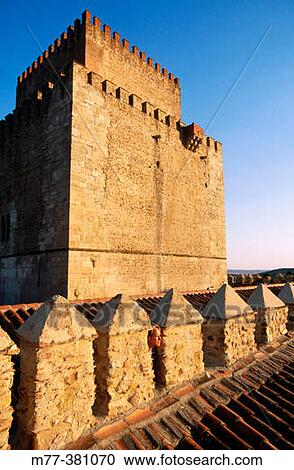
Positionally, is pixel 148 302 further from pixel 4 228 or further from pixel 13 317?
pixel 4 228

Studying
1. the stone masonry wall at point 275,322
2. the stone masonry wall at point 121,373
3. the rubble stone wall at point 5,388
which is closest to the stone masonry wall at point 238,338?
the stone masonry wall at point 275,322

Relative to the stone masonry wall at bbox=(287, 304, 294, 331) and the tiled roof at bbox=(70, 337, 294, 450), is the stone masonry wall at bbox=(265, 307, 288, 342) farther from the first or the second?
the tiled roof at bbox=(70, 337, 294, 450)

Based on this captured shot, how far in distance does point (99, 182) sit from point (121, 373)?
312 inches

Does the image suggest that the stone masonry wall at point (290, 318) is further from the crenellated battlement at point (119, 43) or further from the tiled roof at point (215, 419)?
the crenellated battlement at point (119, 43)

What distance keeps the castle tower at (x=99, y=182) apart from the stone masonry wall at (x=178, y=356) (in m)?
6.01

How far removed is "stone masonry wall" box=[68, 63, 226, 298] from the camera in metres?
9.23

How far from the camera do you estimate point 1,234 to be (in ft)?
41.2

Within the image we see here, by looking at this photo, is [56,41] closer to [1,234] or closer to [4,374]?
[1,234]

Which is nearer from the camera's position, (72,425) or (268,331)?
(72,425)

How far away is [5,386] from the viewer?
82.1 inches

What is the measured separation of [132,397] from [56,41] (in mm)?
14938

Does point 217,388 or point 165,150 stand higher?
point 165,150
